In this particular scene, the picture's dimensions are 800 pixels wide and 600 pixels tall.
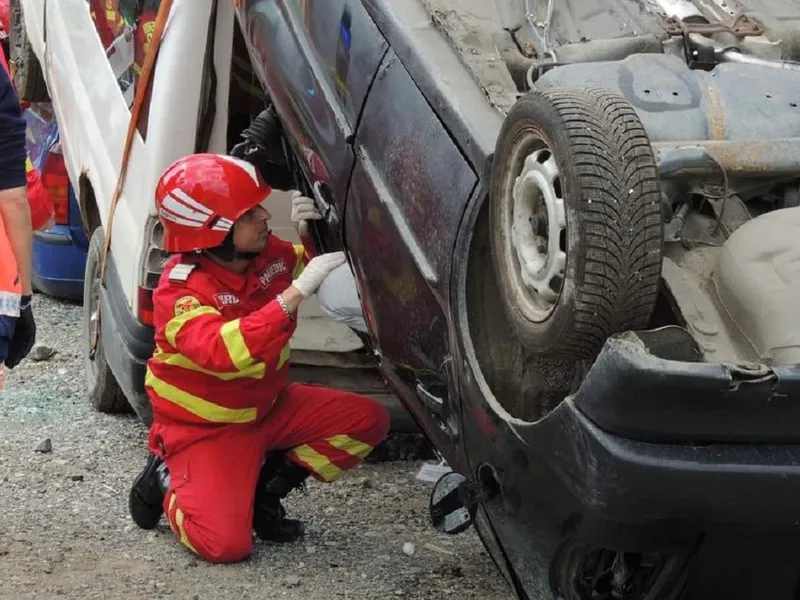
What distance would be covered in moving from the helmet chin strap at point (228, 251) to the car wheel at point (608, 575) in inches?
68.1

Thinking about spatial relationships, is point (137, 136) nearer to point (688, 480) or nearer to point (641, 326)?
point (641, 326)

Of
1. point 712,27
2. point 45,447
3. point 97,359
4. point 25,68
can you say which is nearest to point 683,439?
point 712,27

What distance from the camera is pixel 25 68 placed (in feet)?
22.7

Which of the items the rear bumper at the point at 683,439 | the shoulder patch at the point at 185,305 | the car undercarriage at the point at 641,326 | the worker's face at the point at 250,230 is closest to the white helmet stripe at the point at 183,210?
the worker's face at the point at 250,230

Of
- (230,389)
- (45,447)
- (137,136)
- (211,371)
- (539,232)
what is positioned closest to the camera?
(539,232)

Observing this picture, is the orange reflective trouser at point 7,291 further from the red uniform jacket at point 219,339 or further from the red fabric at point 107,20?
the red fabric at point 107,20

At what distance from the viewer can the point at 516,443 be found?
2705 millimetres

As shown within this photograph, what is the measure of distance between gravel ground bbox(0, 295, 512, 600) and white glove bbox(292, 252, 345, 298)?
875 mm

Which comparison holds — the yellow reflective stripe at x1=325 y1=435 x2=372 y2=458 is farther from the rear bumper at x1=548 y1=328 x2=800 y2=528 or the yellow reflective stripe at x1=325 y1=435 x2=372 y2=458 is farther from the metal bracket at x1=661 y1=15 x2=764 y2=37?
the rear bumper at x1=548 y1=328 x2=800 y2=528

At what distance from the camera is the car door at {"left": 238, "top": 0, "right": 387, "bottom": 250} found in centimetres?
352

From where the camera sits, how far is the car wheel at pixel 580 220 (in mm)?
2426

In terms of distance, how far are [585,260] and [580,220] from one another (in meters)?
0.07

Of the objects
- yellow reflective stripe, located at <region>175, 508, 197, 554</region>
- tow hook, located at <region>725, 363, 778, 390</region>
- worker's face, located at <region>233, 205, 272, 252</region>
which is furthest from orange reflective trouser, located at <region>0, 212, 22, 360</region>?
tow hook, located at <region>725, 363, 778, 390</region>

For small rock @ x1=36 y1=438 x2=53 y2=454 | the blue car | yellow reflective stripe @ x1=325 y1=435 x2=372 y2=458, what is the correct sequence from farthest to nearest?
1. the blue car
2. small rock @ x1=36 y1=438 x2=53 y2=454
3. yellow reflective stripe @ x1=325 y1=435 x2=372 y2=458
